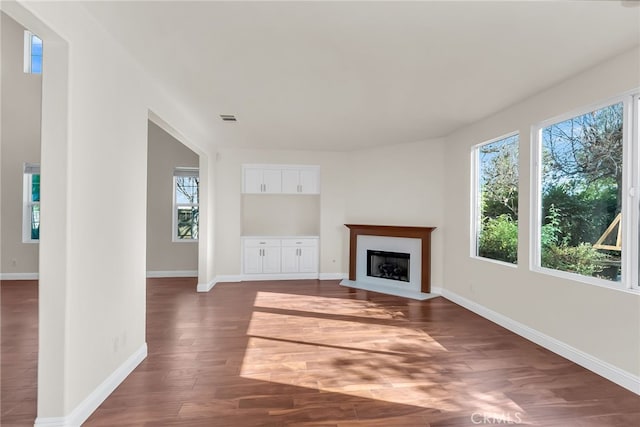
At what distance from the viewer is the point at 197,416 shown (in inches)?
79.7

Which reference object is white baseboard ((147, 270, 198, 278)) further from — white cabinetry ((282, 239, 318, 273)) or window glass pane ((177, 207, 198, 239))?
A: white cabinetry ((282, 239, 318, 273))

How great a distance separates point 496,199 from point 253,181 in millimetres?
4211

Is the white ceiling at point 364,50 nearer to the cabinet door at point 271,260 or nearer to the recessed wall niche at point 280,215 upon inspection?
the recessed wall niche at point 280,215

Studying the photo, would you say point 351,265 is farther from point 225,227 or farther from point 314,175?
point 225,227

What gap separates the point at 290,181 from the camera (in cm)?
635

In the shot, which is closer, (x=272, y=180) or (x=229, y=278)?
(x=229, y=278)

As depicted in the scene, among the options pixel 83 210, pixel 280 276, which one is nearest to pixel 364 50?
pixel 83 210

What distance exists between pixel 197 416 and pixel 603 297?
10.6ft

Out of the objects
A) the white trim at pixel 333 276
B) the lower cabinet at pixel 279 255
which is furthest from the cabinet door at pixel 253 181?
the white trim at pixel 333 276

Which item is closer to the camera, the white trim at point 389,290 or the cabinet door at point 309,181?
the white trim at point 389,290

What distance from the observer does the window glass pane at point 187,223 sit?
6.62 metres

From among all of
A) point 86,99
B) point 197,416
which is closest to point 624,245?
point 197,416

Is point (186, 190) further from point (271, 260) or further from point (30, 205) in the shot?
point (30, 205)

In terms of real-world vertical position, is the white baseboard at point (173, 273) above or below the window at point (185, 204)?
below
